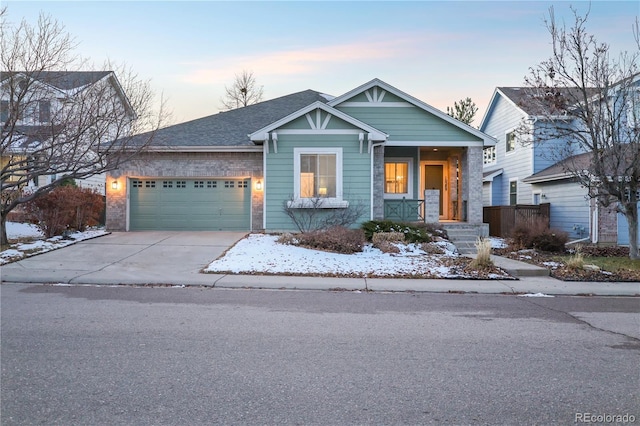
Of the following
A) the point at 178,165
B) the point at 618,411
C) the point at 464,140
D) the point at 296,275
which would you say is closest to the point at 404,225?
the point at 464,140

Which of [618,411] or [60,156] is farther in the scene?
[60,156]

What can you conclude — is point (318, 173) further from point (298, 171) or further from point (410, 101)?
point (410, 101)

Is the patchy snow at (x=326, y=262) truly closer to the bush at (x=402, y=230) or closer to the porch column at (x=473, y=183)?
the bush at (x=402, y=230)

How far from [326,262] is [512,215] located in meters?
11.2

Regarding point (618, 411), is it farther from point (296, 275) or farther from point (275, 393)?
point (296, 275)

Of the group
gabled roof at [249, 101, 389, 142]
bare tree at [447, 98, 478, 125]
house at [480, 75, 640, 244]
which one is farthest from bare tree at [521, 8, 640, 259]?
bare tree at [447, 98, 478, 125]

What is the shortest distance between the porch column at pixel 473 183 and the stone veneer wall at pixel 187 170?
8.32m

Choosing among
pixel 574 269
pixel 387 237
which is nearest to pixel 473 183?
pixel 387 237

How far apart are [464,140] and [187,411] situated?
53.8 ft

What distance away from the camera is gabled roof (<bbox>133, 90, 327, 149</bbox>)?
58.2 feet

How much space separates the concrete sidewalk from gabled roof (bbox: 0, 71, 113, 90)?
16.3 feet

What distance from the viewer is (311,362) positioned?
4.79 metres

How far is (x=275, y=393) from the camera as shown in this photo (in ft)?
13.0

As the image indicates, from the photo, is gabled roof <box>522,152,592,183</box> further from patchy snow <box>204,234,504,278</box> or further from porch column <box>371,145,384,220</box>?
patchy snow <box>204,234,504,278</box>
